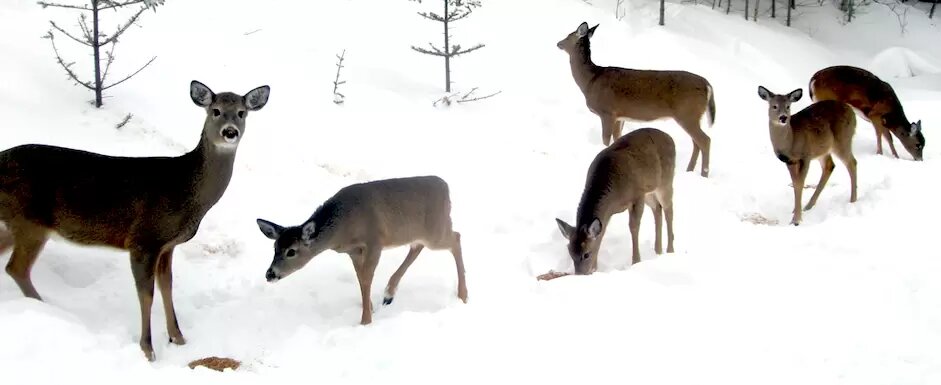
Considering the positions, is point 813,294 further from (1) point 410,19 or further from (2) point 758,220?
(1) point 410,19

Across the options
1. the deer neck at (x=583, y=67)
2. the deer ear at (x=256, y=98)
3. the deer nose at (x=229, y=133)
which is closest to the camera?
the deer nose at (x=229, y=133)

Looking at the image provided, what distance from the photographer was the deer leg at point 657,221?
8789 mm

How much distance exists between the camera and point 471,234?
8.87 m

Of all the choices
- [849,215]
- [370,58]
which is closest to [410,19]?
[370,58]

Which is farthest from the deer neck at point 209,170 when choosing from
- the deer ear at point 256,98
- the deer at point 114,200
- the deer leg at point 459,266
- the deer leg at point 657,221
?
the deer leg at point 657,221

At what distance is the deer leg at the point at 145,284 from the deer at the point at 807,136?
23.1 ft

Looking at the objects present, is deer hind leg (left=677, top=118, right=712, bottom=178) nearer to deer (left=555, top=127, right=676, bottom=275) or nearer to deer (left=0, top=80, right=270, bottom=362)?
deer (left=555, top=127, right=676, bottom=275)

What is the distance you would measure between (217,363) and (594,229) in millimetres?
3543

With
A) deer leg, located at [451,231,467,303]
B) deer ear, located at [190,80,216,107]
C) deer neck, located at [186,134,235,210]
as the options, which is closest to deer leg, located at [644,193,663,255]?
deer leg, located at [451,231,467,303]

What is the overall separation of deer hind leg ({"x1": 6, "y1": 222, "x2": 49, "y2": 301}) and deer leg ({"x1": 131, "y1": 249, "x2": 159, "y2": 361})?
70 centimetres

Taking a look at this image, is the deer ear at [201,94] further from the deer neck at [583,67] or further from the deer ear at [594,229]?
the deer neck at [583,67]

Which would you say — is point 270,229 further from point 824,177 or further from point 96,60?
point 824,177

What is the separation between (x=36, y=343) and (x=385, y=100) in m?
7.24

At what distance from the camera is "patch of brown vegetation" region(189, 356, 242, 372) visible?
598cm
